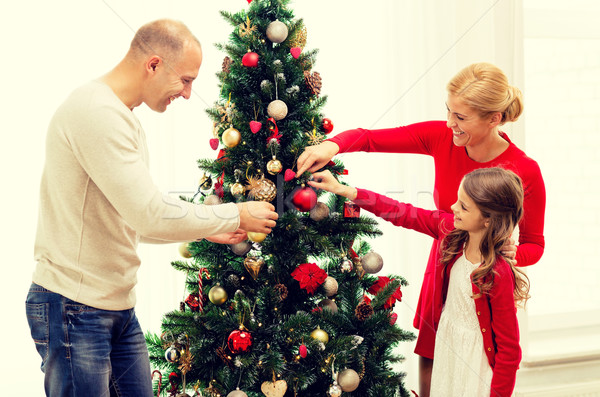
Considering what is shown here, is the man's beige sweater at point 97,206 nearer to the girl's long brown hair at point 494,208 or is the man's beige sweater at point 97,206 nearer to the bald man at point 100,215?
the bald man at point 100,215

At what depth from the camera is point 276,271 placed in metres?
1.71

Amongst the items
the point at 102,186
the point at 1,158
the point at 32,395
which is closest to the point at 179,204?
the point at 102,186

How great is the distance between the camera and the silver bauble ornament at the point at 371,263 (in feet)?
5.94

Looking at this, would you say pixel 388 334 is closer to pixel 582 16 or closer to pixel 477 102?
pixel 477 102

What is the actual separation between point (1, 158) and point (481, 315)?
1.97 meters

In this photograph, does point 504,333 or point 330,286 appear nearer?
point 504,333

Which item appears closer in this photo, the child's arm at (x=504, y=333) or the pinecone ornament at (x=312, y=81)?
the child's arm at (x=504, y=333)

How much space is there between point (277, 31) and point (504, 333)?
1.11 meters

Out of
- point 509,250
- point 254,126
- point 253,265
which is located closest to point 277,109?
point 254,126


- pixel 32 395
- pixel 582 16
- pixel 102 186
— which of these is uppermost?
pixel 582 16

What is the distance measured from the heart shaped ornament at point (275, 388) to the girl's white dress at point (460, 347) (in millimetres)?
495

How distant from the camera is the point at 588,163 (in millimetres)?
3059

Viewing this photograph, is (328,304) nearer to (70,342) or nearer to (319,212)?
(319,212)

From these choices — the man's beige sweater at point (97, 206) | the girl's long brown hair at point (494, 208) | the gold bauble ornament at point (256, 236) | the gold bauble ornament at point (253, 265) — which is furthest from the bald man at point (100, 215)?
the girl's long brown hair at point (494, 208)
